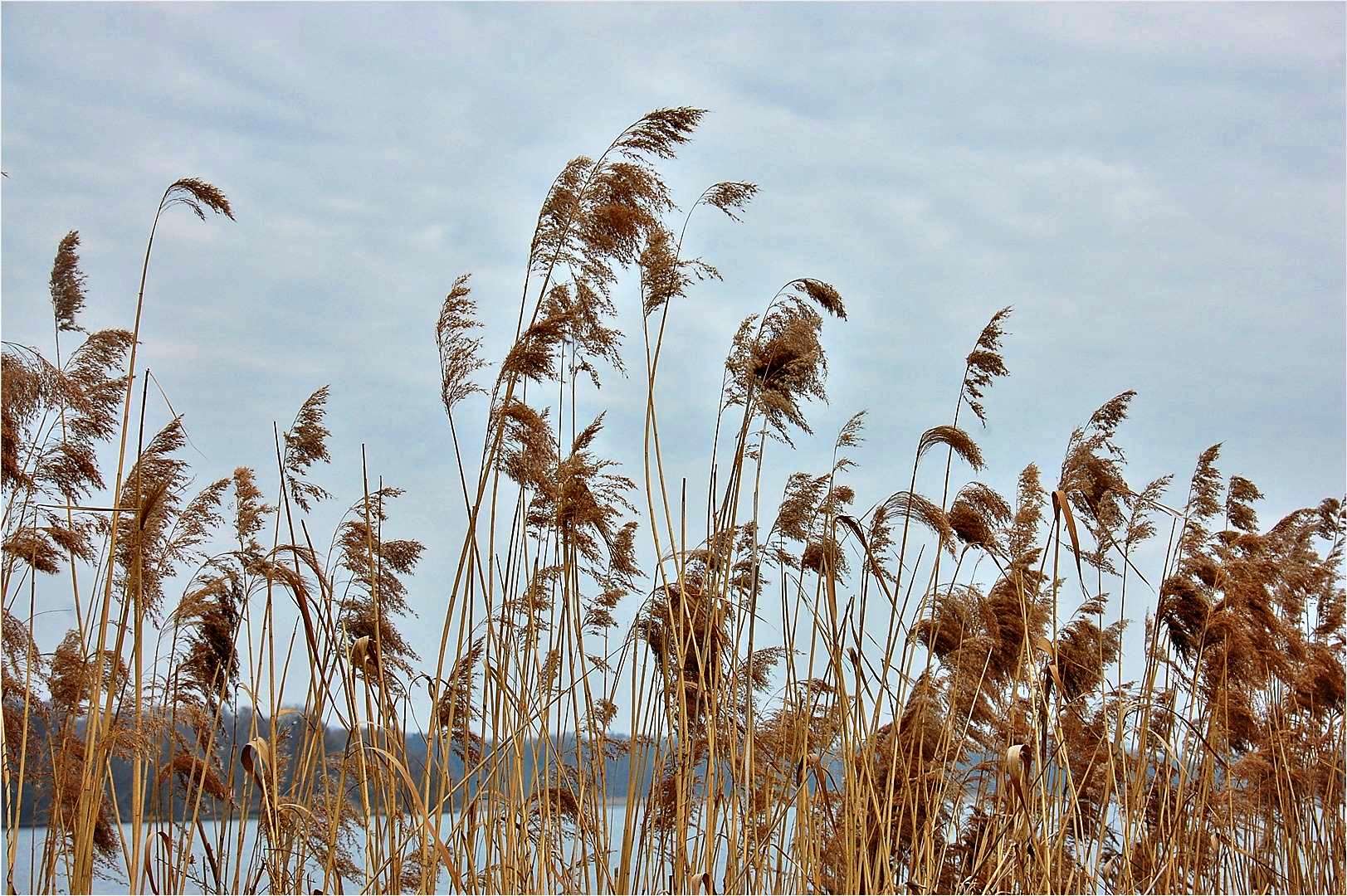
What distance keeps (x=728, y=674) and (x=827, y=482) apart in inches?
27.7

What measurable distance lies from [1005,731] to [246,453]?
249cm

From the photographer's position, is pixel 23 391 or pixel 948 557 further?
pixel 948 557

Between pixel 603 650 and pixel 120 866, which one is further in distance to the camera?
pixel 603 650

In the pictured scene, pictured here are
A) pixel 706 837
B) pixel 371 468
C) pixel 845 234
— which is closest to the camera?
pixel 371 468

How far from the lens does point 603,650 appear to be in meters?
3.41

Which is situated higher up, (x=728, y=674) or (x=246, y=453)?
(x=246, y=453)

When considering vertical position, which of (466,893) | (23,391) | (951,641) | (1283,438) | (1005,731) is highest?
(1283,438)

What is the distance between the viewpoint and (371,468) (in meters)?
2.79

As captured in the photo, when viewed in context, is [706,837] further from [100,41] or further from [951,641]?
[100,41]

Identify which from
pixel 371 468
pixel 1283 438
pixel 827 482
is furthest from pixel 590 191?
pixel 1283 438

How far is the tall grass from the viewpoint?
2.67m

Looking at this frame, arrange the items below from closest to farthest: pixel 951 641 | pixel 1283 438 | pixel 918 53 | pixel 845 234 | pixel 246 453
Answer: pixel 246 453 → pixel 951 641 → pixel 918 53 → pixel 845 234 → pixel 1283 438

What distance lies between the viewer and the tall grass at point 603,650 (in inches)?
105

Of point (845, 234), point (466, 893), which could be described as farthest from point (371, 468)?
point (845, 234)
